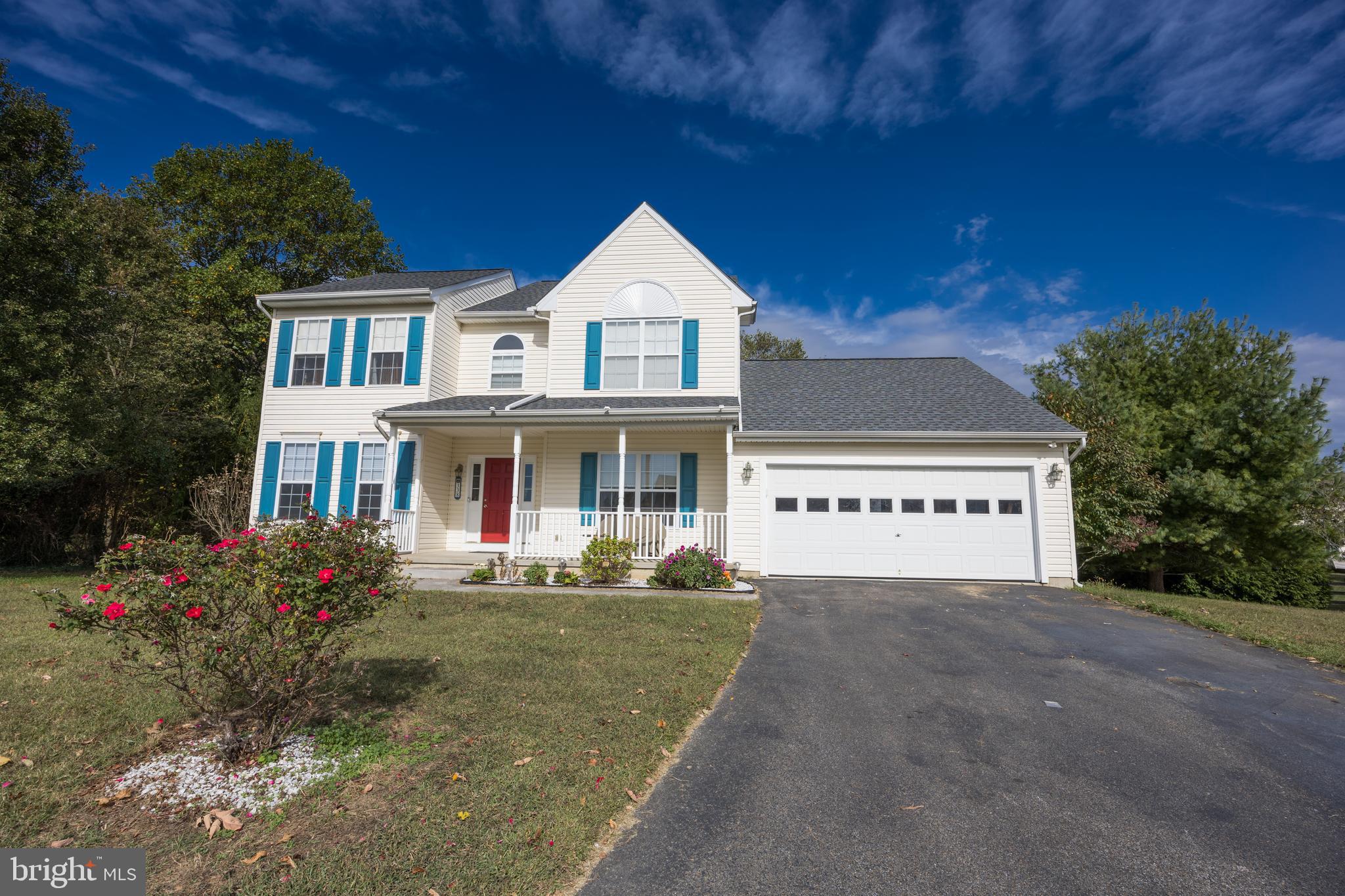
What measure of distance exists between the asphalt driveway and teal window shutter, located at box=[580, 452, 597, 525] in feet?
24.0

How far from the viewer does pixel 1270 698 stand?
5.54 meters

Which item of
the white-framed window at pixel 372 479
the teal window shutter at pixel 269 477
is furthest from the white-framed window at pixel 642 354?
the teal window shutter at pixel 269 477

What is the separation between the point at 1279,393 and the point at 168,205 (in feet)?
116

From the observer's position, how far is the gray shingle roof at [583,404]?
40.3ft

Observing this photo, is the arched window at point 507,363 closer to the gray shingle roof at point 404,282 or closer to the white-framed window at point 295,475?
the gray shingle roof at point 404,282

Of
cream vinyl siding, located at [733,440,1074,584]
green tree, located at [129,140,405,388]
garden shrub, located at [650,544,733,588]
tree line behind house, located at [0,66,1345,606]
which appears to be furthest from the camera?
green tree, located at [129,140,405,388]

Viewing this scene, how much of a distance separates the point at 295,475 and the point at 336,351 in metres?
3.08

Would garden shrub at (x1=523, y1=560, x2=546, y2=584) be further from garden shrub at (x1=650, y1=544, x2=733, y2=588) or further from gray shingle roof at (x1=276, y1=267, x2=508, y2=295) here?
gray shingle roof at (x1=276, y1=267, x2=508, y2=295)

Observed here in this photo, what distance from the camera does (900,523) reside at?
12.4m

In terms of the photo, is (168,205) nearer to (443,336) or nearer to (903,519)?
(443,336)

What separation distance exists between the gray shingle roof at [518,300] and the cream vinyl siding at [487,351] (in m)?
0.38

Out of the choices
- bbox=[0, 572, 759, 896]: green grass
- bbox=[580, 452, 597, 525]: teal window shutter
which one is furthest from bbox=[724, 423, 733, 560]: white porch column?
bbox=[0, 572, 759, 896]: green grass

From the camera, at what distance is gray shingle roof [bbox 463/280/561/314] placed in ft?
49.7

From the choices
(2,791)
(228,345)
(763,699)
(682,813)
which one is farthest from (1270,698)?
(228,345)
